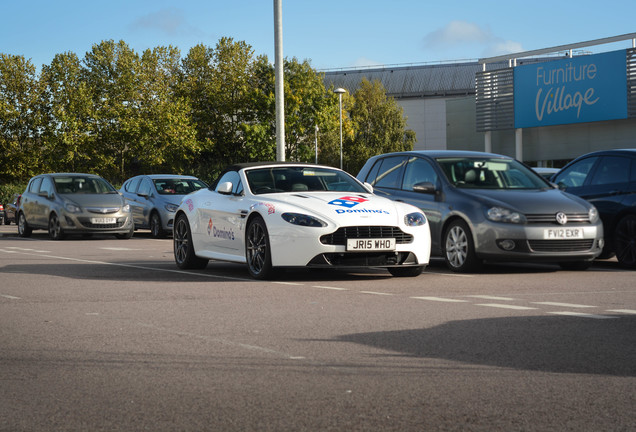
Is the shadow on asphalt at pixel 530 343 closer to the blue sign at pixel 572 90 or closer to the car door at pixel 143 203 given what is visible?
the car door at pixel 143 203

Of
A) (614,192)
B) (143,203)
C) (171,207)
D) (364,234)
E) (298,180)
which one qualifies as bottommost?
(364,234)

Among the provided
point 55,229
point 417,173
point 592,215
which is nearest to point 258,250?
point 417,173

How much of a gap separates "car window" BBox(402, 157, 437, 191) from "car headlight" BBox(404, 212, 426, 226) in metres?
1.77

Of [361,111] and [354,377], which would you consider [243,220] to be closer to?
[354,377]

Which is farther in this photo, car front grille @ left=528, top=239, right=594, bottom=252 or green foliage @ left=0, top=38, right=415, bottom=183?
green foliage @ left=0, top=38, right=415, bottom=183

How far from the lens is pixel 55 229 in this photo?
2345 centimetres

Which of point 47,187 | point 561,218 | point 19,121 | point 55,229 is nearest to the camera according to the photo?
point 561,218

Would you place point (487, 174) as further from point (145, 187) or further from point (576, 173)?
point (145, 187)

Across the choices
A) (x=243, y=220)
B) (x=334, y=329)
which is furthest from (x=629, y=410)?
(x=243, y=220)

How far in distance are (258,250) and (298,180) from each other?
1.31 meters

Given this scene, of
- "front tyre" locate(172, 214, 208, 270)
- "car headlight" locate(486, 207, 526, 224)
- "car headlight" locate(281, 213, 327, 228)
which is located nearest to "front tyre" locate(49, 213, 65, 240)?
"front tyre" locate(172, 214, 208, 270)

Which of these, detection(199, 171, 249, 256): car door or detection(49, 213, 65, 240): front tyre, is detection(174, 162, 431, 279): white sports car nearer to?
detection(199, 171, 249, 256): car door

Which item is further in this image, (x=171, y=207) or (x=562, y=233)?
(x=171, y=207)

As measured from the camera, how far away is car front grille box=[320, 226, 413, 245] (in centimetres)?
1096
